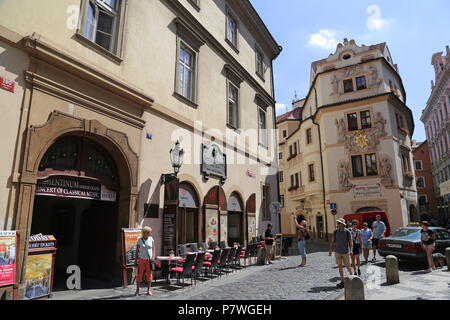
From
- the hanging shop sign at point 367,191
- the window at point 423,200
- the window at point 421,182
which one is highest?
the window at point 421,182

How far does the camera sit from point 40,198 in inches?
416

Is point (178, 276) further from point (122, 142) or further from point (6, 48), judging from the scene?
point (6, 48)

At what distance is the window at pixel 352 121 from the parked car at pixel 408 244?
14.8 meters

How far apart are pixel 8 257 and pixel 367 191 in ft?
82.3

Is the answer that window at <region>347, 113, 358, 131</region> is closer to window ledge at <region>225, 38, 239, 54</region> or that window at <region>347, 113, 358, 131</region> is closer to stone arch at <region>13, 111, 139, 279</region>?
window ledge at <region>225, 38, 239, 54</region>

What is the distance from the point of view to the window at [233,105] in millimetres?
15461

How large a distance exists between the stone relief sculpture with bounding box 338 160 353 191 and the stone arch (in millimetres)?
21519

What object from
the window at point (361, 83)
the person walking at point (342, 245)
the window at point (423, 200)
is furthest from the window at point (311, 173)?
the window at point (423, 200)

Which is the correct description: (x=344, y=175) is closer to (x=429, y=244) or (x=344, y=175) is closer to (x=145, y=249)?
(x=429, y=244)

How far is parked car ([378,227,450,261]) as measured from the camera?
453 inches

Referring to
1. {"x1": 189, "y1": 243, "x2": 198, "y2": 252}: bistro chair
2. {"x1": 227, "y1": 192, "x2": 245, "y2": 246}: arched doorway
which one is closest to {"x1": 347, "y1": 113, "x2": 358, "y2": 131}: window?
{"x1": 227, "y1": 192, "x2": 245, "y2": 246}: arched doorway

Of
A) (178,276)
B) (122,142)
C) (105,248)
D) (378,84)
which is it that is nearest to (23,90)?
(122,142)

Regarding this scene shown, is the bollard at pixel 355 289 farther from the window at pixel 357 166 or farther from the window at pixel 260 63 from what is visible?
the window at pixel 357 166
